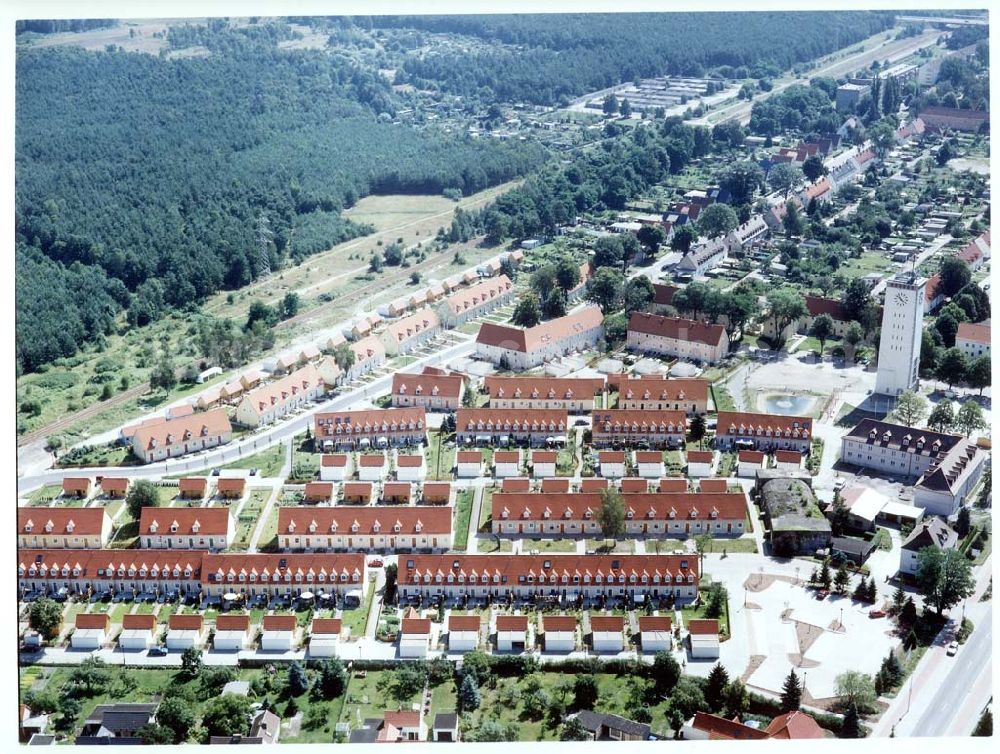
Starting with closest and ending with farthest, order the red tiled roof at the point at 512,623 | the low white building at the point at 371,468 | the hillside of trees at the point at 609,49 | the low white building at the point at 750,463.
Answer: the red tiled roof at the point at 512,623, the low white building at the point at 750,463, the low white building at the point at 371,468, the hillside of trees at the point at 609,49

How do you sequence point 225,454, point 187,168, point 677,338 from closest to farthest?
point 225,454
point 677,338
point 187,168

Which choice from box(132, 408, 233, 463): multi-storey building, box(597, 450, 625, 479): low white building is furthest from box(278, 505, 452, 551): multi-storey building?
box(132, 408, 233, 463): multi-storey building

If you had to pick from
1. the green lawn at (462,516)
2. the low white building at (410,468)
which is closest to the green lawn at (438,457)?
the low white building at (410,468)

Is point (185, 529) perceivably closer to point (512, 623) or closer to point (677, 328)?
point (512, 623)

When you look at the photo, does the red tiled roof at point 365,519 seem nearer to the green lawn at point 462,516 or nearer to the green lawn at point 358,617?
the green lawn at point 462,516

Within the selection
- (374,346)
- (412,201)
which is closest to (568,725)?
(374,346)

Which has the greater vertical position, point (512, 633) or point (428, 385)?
point (428, 385)

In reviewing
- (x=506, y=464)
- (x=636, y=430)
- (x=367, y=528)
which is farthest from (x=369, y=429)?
(x=636, y=430)
